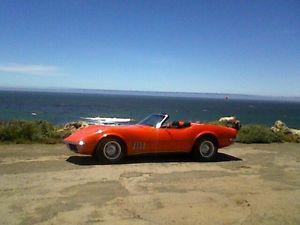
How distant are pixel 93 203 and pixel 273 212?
2.65m

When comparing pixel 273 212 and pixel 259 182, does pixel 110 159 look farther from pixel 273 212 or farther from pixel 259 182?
pixel 273 212

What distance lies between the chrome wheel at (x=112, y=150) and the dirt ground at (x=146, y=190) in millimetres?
370

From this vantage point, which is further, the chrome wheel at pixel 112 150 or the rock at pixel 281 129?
the rock at pixel 281 129

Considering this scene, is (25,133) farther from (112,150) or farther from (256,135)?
(256,135)

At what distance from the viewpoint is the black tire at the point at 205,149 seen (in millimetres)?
10547

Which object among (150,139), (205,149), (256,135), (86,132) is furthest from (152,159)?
(256,135)

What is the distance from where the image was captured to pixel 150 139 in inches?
394

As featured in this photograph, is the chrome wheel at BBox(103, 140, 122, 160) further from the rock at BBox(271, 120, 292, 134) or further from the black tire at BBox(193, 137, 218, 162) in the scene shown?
the rock at BBox(271, 120, 292, 134)

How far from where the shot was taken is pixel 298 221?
225 inches

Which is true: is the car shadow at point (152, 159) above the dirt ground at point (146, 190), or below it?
below

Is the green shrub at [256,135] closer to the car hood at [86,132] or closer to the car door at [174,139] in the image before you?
the car door at [174,139]

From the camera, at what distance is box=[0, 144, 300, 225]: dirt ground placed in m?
5.66

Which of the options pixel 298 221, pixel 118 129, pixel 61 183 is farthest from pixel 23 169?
pixel 298 221

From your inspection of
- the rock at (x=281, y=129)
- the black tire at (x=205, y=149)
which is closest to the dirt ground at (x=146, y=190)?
the black tire at (x=205, y=149)
